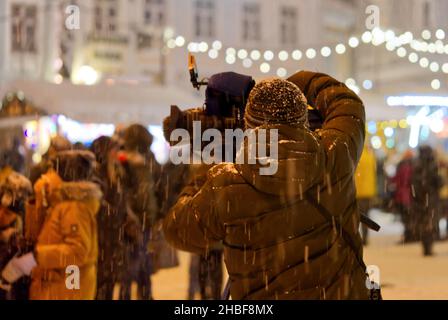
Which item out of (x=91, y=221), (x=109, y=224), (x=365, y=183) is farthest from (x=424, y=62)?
(x=91, y=221)

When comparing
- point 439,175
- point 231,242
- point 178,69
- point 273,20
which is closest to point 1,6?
point 178,69

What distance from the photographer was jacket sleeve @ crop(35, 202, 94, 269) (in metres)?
4.09

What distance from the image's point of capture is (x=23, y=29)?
24.3 metres

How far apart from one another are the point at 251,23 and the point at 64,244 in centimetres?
2172

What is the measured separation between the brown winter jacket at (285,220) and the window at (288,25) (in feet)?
79.6

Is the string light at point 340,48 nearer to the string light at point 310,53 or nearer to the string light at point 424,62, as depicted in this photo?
the string light at point 310,53

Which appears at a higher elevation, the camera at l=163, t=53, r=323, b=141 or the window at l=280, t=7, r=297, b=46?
the window at l=280, t=7, r=297, b=46

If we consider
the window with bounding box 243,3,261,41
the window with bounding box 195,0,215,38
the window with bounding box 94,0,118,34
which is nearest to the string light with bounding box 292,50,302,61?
the window with bounding box 195,0,215,38

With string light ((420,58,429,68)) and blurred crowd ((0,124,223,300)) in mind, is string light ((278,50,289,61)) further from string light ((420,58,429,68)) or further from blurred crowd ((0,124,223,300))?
blurred crowd ((0,124,223,300))

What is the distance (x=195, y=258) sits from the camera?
6.94 metres

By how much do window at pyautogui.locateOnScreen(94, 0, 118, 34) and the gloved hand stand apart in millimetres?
19386

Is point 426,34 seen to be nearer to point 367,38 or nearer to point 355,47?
point 355,47

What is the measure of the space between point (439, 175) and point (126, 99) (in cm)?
577
